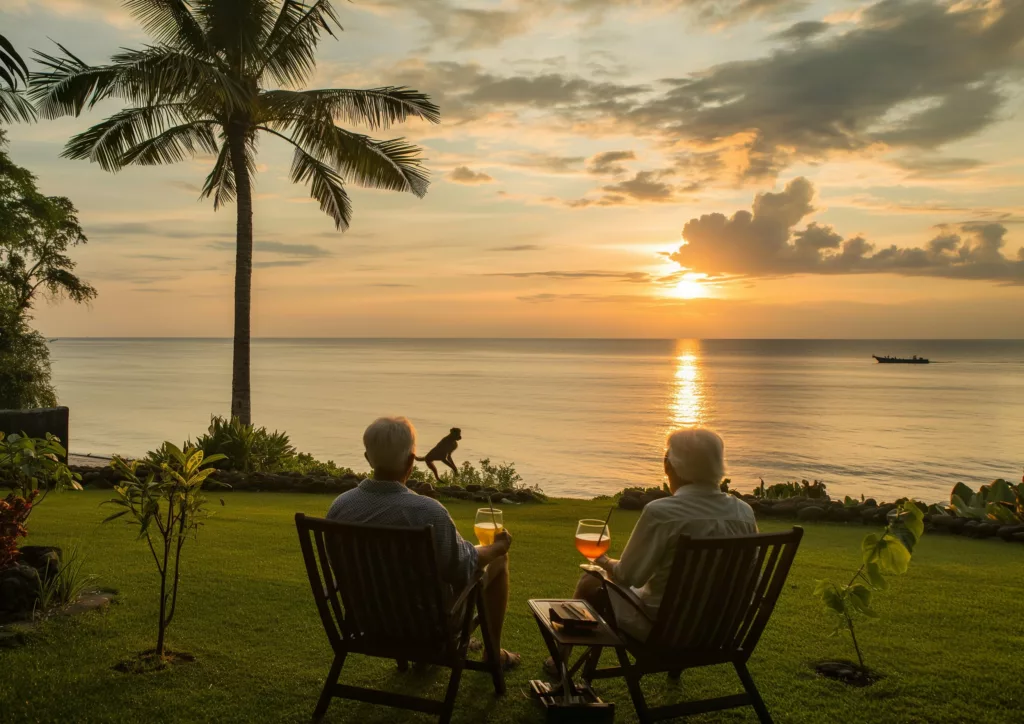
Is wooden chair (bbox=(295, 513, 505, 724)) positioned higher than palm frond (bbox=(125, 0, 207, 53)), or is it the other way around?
palm frond (bbox=(125, 0, 207, 53))

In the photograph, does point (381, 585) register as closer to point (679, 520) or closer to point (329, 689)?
point (329, 689)

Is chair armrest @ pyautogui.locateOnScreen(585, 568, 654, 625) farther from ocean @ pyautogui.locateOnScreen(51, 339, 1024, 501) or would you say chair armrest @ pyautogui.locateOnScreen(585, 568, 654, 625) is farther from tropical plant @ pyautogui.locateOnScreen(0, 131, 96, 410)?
tropical plant @ pyautogui.locateOnScreen(0, 131, 96, 410)

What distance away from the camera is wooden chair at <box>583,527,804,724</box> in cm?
332

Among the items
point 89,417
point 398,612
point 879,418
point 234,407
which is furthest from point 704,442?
point 879,418

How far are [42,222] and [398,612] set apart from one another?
2630 centimetres

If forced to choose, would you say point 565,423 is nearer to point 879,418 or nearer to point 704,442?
point 879,418

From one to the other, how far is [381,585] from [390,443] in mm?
643

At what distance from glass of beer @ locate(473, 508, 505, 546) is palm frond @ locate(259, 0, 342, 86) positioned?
12.6 meters

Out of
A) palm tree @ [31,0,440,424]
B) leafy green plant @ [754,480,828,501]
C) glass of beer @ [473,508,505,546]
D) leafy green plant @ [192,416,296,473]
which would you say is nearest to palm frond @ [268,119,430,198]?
palm tree @ [31,0,440,424]

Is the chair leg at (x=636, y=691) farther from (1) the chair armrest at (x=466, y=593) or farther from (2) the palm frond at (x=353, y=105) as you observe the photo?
(2) the palm frond at (x=353, y=105)

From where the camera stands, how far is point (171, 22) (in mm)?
14180

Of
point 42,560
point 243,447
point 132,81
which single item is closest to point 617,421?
point 243,447

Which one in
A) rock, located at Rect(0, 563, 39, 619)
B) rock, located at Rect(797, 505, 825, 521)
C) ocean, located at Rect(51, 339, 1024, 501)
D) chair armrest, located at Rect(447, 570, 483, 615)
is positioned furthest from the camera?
ocean, located at Rect(51, 339, 1024, 501)

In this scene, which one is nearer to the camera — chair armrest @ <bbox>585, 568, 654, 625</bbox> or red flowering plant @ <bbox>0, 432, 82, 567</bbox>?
chair armrest @ <bbox>585, 568, 654, 625</bbox>
